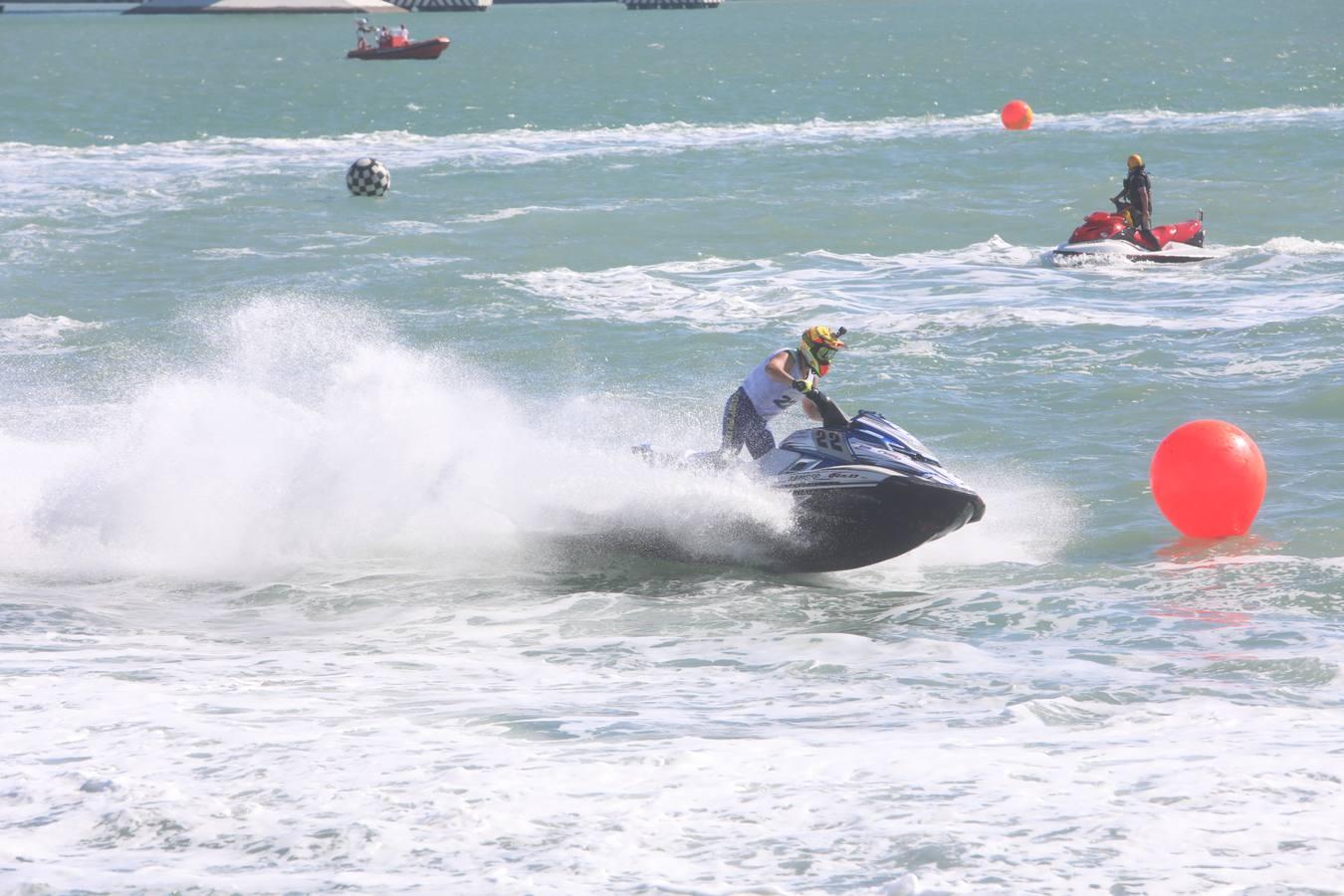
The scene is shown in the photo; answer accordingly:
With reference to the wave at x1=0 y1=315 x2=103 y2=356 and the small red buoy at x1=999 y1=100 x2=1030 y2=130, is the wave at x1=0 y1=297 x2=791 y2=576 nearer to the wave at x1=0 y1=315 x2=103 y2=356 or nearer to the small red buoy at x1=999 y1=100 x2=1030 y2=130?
the wave at x1=0 y1=315 x2=103 y2=356

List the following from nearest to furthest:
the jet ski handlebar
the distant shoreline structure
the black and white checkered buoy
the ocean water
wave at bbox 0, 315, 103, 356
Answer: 1. the ocean water
2. the jet ski handlebar
3. wave at bbox 0, 315, 103, 356
4. the black and white checkered buoy
5. the distant shoreline structure

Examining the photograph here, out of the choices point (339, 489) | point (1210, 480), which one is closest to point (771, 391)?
point (1210, 480)

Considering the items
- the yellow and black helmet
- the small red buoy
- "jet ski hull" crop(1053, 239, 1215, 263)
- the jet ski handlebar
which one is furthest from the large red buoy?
the small red buoy

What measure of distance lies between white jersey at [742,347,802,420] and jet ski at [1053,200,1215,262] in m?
12.9

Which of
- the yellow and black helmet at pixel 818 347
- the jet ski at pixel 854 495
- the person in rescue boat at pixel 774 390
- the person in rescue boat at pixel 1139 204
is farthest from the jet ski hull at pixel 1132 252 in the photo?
the yellow and black helmet at pixel 818 347

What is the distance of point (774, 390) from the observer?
35.5 ft

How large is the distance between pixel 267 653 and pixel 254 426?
3600mm

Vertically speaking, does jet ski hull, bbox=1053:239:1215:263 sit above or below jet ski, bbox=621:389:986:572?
above

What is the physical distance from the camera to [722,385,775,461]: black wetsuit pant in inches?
431

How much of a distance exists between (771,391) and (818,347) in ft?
1.55

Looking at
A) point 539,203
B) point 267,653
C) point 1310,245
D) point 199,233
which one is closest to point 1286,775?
point 267,653

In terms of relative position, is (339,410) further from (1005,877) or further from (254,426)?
(1005,877)

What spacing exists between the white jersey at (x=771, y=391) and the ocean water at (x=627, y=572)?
682 mm

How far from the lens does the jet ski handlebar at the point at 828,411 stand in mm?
10484
